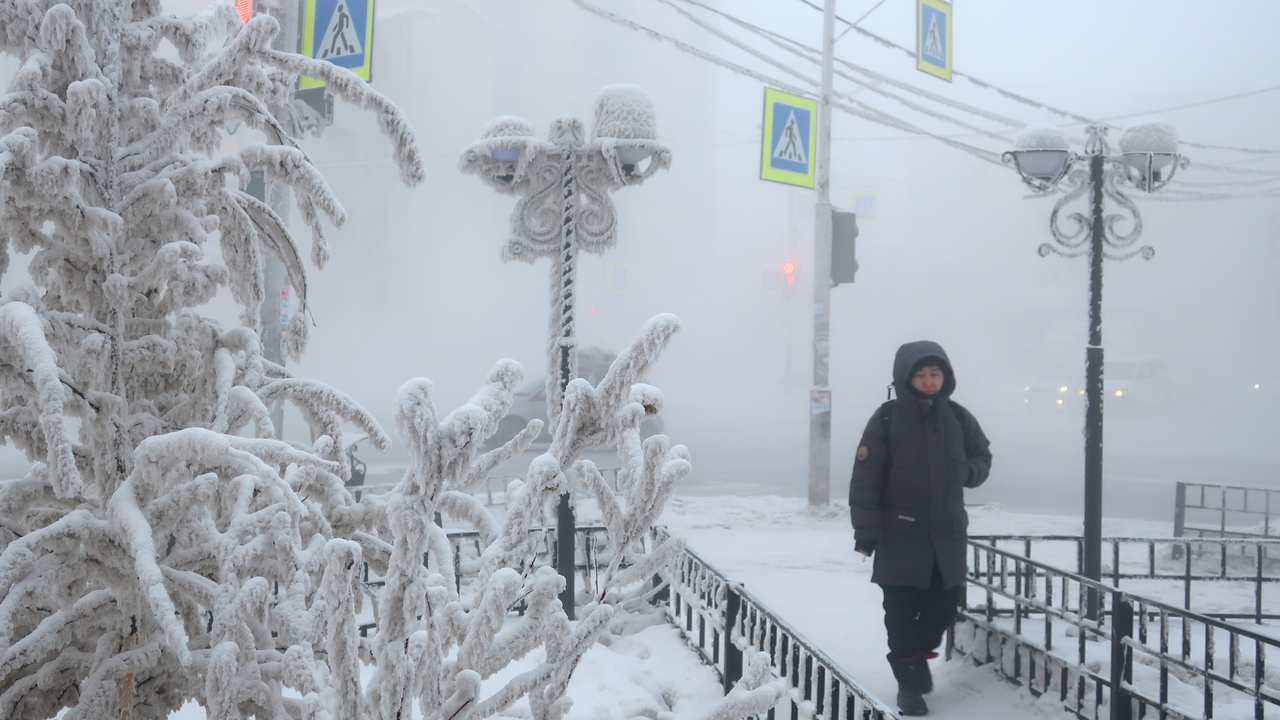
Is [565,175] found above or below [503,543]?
above

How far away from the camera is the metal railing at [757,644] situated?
2.85 m

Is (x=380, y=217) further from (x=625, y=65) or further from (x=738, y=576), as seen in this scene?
(x=738, y=576)

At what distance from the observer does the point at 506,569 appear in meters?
1.25

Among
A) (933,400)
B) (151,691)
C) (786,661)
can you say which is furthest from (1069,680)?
(151,691)

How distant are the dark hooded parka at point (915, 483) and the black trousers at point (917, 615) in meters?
0.09

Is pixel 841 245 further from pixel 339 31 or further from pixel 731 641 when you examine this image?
pixel 731 641

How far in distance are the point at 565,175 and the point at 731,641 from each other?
3.17 meters

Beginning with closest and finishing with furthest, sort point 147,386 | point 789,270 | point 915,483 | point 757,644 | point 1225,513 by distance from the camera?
point 147,386 < point 757,644 < point 915,483 < point 1225,513 < point 789,270

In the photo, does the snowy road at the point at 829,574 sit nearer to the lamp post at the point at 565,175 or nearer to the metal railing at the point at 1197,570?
the metal railing at the point at 1197,570

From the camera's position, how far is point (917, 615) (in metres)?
4.34

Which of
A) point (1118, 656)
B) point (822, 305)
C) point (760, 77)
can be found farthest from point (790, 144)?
point (1118, 656)

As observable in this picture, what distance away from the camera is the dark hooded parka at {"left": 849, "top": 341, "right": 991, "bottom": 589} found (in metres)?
4.23

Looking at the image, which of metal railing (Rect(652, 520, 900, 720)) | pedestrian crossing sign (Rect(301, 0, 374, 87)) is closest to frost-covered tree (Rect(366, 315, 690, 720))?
metal railing (Rect(652, 520, 900, 720))

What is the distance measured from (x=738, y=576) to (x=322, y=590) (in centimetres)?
660
